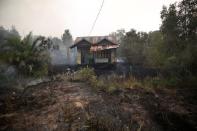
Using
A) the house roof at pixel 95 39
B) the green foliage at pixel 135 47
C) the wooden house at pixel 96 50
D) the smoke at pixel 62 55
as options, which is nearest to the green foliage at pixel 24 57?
the wooden house at pixel 96 50

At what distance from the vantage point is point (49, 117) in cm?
579

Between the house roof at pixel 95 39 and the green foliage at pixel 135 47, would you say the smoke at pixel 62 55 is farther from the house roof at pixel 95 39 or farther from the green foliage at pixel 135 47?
the green foliage at pixel 135 47

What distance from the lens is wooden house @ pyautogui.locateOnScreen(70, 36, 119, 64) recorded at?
71.1ft

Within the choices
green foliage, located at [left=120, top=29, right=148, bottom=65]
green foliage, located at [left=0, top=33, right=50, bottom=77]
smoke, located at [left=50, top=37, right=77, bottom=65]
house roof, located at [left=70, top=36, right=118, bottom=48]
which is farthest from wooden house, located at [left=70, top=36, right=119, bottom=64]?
green foliage, located at [left=0, top=33, right=50, bottom=77]

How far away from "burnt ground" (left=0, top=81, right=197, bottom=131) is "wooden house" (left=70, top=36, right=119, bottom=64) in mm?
12455

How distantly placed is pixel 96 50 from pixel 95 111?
1527 centimetres

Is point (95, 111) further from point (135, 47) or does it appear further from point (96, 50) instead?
point (135, 47)

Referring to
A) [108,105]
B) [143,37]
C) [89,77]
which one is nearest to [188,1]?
[143,37]

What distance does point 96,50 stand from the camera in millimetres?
21125

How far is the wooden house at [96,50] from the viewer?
21.7 m

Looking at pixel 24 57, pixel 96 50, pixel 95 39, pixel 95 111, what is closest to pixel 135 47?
pixel 95 39

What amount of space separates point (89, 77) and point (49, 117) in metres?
6.06

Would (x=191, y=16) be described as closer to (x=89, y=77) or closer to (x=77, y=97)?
(x=89, y=77)

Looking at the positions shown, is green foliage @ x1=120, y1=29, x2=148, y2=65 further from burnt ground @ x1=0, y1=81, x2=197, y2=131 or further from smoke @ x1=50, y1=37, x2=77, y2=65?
burnt ground @ x1=0, y1=81, x2=197, y2=131
